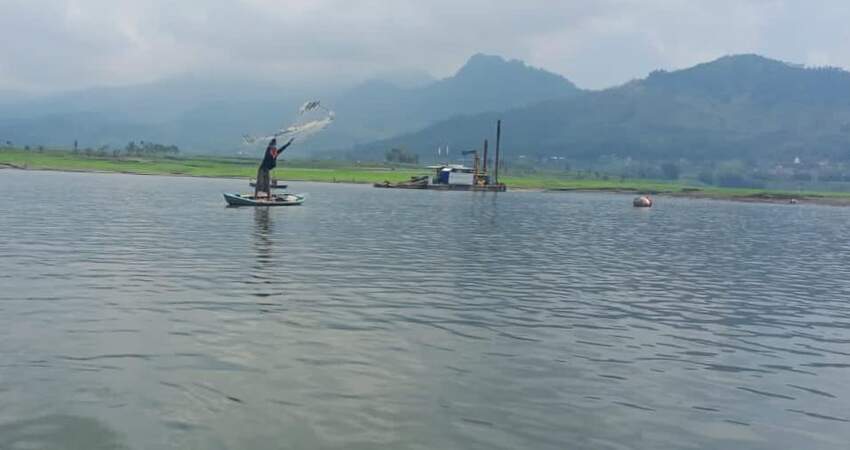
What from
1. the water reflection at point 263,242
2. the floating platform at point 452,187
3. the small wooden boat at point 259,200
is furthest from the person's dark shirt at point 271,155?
the floating platform at point 452,187

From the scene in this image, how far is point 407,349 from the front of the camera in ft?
74.6

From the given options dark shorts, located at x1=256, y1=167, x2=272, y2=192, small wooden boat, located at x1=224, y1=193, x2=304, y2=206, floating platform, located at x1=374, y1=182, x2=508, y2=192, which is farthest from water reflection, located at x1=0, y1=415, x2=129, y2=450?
floating platform, located at x1=374, y1=182, x2=508, y2=192

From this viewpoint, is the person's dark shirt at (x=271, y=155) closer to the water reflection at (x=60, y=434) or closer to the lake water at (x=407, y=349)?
the lake water at (x=407, y=349)

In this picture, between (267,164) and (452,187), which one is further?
(452,187)

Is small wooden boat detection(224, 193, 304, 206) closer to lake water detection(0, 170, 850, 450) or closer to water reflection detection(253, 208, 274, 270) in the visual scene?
water reflection detection(253, 208, 274, 270)

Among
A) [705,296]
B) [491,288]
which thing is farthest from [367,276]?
[705,296]

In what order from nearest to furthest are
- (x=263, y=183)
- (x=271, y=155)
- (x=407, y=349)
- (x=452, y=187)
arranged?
(x=407, y=349)
(x=271, y=155)
(x=263, y=183)
(x=452, y=187)

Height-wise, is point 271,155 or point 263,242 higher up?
point 271,155

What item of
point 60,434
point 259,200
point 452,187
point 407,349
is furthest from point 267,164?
point 452,187

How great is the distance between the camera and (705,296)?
117 feet

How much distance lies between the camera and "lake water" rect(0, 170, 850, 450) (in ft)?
53.3

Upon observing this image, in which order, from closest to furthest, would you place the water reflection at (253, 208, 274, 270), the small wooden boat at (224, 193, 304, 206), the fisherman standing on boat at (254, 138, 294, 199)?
the water reflection at (253, 208, 274, 270), the fisherman standing on boat at (254, 138, 294, 199), the small wooden boat at (224, 193, 304, 206)

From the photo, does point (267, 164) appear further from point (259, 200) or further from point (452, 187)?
point (452, 187)

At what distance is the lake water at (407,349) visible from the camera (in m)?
16.2
